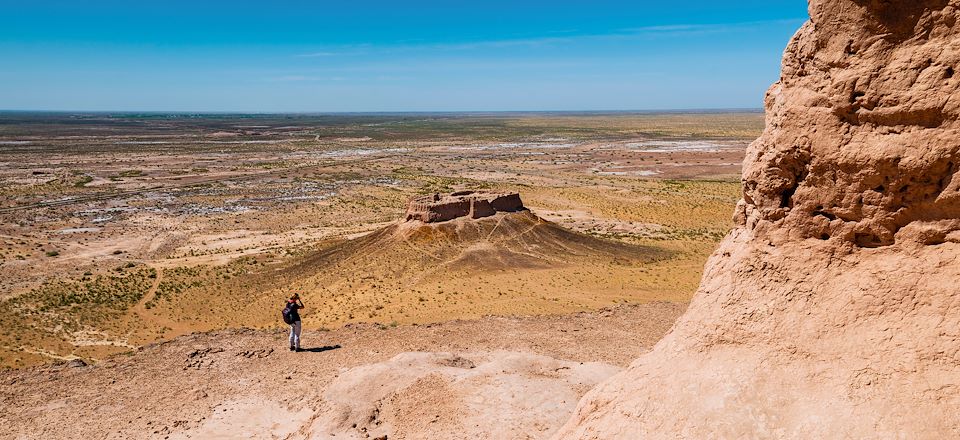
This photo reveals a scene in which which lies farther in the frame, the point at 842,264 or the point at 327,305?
the point at 327,305

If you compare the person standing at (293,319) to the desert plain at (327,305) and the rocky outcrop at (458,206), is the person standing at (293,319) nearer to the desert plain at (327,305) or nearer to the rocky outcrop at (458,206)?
the desert plain at (327,305)

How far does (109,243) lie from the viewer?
32062mm

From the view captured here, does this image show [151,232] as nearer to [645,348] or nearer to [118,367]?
Answer: [118,367]

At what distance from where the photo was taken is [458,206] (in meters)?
25.9

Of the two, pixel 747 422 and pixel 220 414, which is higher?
pixel 747 422

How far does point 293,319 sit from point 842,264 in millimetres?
10908

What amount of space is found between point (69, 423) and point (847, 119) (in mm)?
12374

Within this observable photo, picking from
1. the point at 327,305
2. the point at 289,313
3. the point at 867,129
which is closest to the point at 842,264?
the point at 867,129

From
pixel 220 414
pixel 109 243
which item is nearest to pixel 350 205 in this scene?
pixel 109 243

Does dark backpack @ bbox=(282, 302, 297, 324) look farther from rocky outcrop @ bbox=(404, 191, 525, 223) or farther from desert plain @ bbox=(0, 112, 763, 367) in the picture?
rocky outcrop @ bbox=(404, 191, 525, 223)

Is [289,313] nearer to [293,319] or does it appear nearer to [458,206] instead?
[293,319]

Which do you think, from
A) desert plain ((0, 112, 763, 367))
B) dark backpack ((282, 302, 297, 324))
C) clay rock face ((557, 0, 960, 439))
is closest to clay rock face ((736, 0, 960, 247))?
clay rock face ((557, 0, 960, 439))

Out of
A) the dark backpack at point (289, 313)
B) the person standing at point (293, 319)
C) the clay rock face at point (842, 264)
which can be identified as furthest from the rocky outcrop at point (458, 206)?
the clay rock face at point (842, 264)

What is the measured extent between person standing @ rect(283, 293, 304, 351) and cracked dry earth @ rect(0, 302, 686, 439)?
0.29 meters
